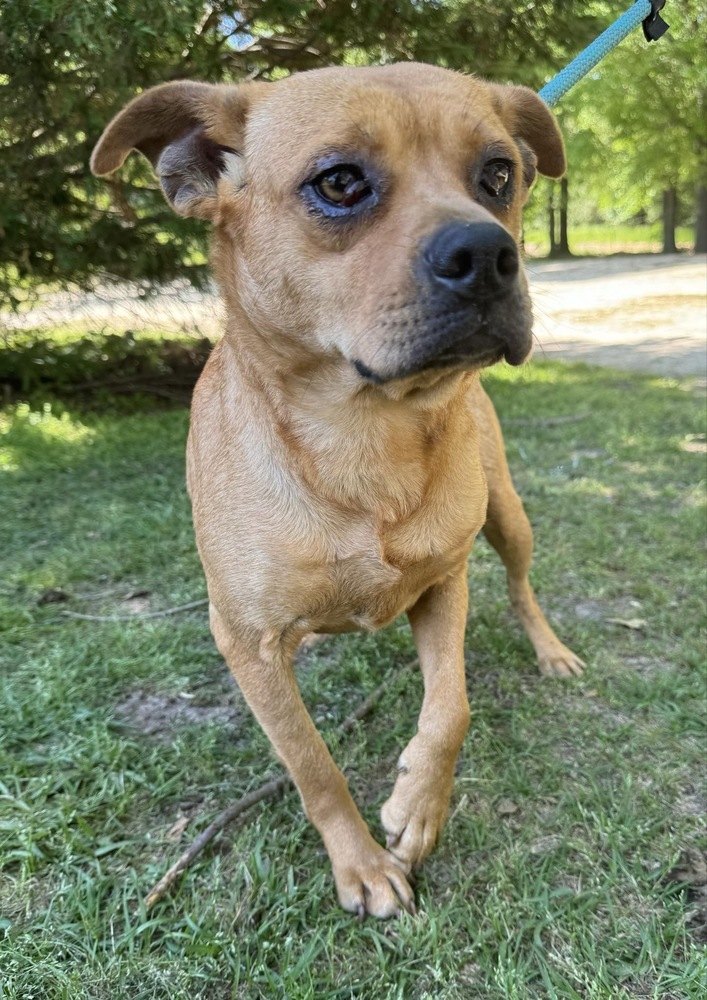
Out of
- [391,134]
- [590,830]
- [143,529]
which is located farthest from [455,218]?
[143,529]

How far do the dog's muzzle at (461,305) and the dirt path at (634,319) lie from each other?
4434 mm

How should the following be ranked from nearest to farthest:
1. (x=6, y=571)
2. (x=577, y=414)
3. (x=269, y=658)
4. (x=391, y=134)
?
(x=391, y=134) → (x=269, y=658) → (x=6, y=571) → (x=577, y=414)

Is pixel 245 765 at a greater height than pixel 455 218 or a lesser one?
lesser

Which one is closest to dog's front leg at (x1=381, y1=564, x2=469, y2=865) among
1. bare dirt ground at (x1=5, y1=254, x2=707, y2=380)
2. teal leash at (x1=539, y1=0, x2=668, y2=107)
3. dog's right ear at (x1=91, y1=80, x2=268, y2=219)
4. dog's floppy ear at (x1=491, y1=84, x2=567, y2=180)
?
bare dirt ground at (x1=5, y1=254, x2=707, y2=380)

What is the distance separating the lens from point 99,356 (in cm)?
810

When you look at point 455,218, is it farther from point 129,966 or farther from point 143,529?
point 143,529

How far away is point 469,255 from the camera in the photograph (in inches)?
63.2

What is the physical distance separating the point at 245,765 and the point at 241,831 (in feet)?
0.99

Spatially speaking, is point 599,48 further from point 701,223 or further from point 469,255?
point 701,223

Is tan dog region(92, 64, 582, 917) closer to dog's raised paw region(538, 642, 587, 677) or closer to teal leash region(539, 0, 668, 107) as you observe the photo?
teal leash region(539, 0, 668, 107)

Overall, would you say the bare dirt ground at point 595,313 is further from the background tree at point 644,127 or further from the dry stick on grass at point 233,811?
the background tree at point 644,127

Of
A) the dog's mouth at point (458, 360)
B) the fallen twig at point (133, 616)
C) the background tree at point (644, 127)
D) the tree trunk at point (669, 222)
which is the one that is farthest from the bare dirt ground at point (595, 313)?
the tree trunk at point (669, 222)

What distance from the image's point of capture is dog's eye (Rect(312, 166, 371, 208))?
1.82 meters

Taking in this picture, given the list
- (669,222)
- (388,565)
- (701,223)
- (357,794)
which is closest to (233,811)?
(357,794)
